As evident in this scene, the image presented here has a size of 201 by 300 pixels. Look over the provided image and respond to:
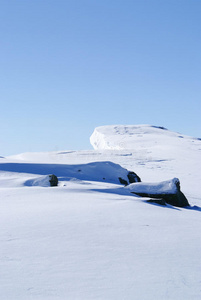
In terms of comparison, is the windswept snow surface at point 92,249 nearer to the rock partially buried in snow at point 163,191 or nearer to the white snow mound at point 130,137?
the rock partially buried in snow at point 163,191

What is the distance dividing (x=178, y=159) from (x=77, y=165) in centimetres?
1440

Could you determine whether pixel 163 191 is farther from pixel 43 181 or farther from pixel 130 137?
pixel 130 137

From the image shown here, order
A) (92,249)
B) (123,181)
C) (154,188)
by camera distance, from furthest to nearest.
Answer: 1. (123,181)
2. (154,188)
3. (92,249)

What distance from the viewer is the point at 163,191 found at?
943cm

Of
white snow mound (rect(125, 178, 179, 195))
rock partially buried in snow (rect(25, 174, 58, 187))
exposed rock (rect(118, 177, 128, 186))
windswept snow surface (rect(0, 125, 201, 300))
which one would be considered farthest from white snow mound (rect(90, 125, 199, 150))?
windswept snow surface (rect(0, 125, 201, 300))

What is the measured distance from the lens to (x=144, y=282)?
287 cm

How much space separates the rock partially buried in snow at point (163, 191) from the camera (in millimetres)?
9166

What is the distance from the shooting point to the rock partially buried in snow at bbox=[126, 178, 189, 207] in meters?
9.17

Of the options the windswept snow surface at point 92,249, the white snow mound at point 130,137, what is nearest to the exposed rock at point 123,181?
the windswept snow surface at point 92,249

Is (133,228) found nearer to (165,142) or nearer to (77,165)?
(77,165)

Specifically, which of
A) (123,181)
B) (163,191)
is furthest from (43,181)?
(123,181)

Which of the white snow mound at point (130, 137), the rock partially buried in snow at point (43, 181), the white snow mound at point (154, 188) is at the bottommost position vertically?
the white snow mound at point (154, 188)

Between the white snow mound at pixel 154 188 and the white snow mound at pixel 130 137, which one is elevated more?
the white snow mound at pixel 130 137

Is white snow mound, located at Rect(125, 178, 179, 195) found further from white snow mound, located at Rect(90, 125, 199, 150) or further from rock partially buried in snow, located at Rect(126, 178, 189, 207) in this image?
white snow mound, located at Rect(90, 125, 199, 150)
